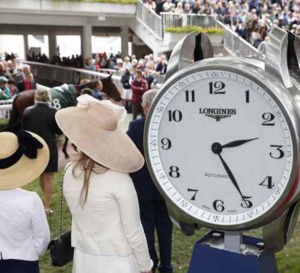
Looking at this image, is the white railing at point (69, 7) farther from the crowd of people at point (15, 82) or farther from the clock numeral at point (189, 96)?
the clock numeral at point (189, 96)

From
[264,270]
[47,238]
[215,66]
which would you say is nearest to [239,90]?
[215,66]

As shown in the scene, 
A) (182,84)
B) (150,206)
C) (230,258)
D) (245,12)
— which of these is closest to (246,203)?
(230,258)

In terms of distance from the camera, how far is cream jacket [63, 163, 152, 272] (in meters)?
2.38

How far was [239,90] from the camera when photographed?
175cm

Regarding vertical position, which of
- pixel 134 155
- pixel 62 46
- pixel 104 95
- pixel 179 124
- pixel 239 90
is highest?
pixel 239 90

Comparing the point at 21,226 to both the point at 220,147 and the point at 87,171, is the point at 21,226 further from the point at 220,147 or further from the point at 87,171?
the point at 220,147

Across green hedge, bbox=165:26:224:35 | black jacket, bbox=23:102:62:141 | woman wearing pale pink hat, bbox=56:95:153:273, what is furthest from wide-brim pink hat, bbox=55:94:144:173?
green hedge, bbox=165:26:224:35

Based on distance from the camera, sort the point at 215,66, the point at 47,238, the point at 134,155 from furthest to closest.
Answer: the point at 47,238, the point at 134,155, the point at 215,66

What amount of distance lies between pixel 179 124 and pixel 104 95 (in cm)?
634

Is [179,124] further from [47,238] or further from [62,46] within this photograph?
[62,46]

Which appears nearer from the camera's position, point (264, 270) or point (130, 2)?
point (264, 270)

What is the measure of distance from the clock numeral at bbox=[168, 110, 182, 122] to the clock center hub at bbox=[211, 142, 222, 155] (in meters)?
0.16

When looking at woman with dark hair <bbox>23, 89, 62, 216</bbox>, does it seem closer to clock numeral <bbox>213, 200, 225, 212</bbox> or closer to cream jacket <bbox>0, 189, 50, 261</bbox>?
cream jacket <bbox>0, 189, 50, 261</bbox>

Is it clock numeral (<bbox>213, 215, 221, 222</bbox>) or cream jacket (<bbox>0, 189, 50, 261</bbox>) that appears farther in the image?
cream jacket (<bbox>0, 189, 50, 261</bbox>)
